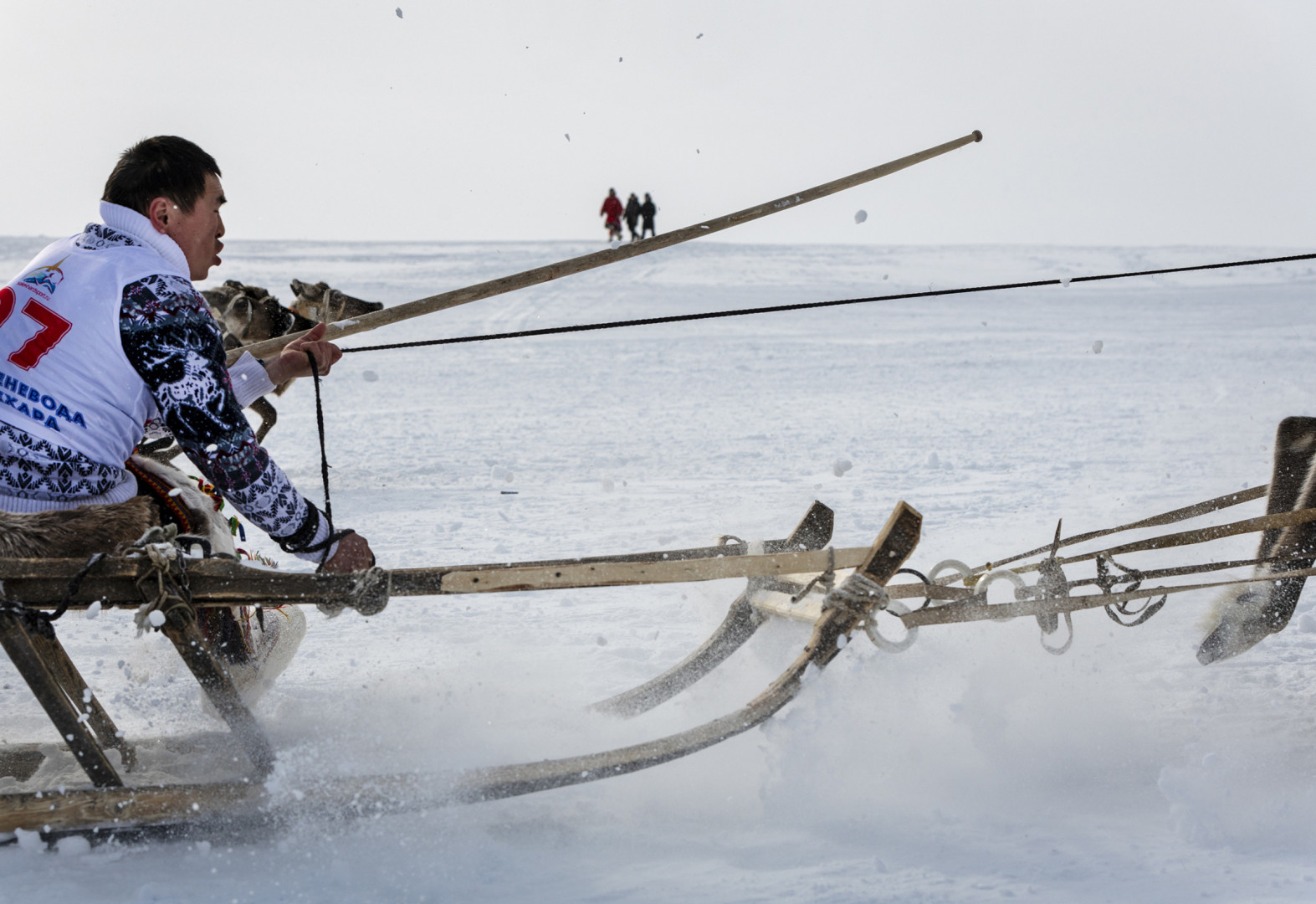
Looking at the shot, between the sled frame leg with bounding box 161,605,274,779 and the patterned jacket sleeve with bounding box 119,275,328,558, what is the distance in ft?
1.00

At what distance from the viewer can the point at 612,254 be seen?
11.0 feet

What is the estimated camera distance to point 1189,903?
2.45 m

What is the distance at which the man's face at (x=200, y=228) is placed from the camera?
8.80ft

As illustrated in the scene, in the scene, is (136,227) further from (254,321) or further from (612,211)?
(612,211)

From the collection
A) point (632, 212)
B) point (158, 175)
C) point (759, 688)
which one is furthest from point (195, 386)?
point (632, 212)

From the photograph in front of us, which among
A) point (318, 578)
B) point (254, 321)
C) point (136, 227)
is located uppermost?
point (136, 227)

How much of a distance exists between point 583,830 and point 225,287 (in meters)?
2.91

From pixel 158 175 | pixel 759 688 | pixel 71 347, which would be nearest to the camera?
pixel 71 347

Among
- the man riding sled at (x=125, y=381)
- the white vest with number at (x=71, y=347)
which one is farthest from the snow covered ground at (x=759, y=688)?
the white vest with number at (x=71, y=347)

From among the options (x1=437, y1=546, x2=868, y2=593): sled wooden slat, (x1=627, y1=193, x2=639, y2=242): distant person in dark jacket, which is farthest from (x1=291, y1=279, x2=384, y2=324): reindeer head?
(x1=627, y1=193, x2=639, y2=242): distant person in dark jacket

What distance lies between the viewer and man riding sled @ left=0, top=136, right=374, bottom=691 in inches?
97.0

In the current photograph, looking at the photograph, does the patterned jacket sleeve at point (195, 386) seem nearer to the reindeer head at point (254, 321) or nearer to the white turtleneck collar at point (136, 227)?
the white turtleneck collar at point (136, 227)

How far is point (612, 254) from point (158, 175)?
4.15ft

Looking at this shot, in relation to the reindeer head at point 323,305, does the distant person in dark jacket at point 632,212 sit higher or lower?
higher
